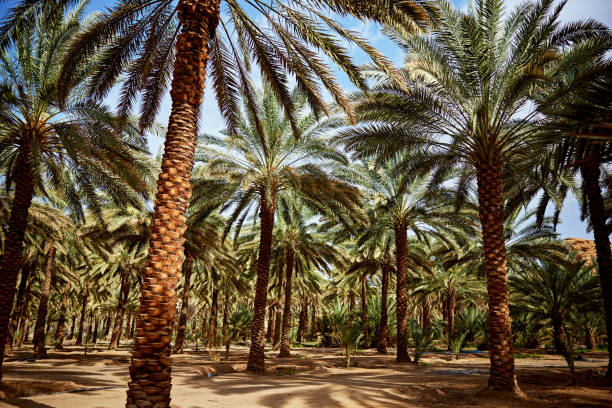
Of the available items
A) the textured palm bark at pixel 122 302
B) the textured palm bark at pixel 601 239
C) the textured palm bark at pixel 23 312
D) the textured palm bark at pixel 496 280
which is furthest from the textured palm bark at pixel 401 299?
the textured palm bark at pixel 23 312

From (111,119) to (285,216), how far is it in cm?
974

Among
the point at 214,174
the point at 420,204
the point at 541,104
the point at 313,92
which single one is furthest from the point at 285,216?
the point at 541,104

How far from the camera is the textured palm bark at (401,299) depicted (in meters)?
17.6

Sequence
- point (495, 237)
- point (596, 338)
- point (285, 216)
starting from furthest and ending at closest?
point (596, 338), point (285, 216), point (495, 237)

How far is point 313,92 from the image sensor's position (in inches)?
367

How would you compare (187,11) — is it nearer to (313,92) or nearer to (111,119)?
(313,92)

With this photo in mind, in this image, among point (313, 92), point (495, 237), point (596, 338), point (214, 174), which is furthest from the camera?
point (596, 338)

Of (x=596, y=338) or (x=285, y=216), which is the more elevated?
(x=285, y=216)

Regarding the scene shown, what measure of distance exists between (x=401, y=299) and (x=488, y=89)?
36.3 ft

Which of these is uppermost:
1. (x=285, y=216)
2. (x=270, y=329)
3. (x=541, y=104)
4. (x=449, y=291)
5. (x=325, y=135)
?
(x=325, y=135)

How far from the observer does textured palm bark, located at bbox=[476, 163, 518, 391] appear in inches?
354

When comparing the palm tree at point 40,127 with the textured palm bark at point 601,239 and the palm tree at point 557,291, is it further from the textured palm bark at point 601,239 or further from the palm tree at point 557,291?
the palm tree at point 557,291

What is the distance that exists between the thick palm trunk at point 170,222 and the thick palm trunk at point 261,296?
832cm

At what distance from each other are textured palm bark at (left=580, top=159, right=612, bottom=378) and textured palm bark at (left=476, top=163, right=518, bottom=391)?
360 centimetres
